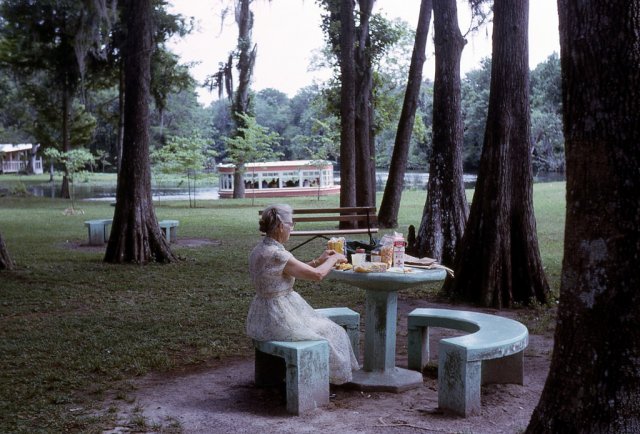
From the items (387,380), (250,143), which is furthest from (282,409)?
(250,143)

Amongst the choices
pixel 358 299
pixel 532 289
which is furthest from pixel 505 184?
pixel 358 299

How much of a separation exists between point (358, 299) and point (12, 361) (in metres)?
4.51

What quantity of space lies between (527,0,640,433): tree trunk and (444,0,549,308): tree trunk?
5.77 m

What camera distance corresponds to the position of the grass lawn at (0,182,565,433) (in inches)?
216

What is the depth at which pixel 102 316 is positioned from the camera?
845cm

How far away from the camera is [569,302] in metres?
3.46

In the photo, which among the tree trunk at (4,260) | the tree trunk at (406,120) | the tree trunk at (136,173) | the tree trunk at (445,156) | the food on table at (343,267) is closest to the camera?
the food on table at (343,267)

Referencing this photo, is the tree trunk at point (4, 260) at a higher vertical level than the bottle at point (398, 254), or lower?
lower

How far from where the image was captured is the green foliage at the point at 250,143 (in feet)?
106

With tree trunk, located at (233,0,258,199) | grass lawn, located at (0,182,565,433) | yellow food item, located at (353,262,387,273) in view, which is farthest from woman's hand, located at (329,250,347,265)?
tree trunk, located at (233,0,258,199)

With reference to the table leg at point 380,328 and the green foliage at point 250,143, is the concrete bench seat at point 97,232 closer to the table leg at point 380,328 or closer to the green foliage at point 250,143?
the table leg at point 380,328

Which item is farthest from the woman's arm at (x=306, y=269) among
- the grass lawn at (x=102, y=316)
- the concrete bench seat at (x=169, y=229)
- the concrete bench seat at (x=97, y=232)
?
the concrete bench seat at (x=97, y=232)

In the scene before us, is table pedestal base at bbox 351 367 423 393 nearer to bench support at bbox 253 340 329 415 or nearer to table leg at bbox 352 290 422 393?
table leg at bbox 352 290 422 393

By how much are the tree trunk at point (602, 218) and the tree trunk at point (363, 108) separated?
51.6 feet
